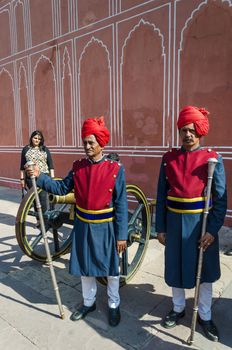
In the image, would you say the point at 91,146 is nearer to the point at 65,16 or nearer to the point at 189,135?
the point at 189,135

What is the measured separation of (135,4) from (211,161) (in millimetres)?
4924

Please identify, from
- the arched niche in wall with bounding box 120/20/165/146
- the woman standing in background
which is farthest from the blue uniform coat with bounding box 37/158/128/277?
the arched niche in wall with bounding box 120/20/165/146

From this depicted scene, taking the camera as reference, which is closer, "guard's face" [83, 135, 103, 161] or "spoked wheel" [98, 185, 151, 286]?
"guard's face" [83, 135, 103, 161]

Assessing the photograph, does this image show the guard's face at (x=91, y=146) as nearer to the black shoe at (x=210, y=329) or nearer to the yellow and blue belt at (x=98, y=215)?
the yellow and blue belt at (x=98, y=215)

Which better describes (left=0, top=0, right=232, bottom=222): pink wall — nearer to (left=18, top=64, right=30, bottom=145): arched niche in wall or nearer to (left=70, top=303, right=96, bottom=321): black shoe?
(left=18, top=64, right=30, bottom=145): arched niche in wall

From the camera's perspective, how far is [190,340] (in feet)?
7.34

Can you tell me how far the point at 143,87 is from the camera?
589 cm

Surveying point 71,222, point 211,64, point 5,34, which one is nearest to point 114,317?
point 71,222

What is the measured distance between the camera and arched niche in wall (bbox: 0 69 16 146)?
9.50 m

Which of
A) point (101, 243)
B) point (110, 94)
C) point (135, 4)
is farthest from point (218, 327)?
point (135, 4)

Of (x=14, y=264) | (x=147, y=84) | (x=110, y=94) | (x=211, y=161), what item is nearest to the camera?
(x=211, y=161)

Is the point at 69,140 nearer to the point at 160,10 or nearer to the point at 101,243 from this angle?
the point at 160,10

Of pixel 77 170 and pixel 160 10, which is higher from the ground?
pixel 160 10

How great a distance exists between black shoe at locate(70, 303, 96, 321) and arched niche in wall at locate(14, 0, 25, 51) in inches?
317
